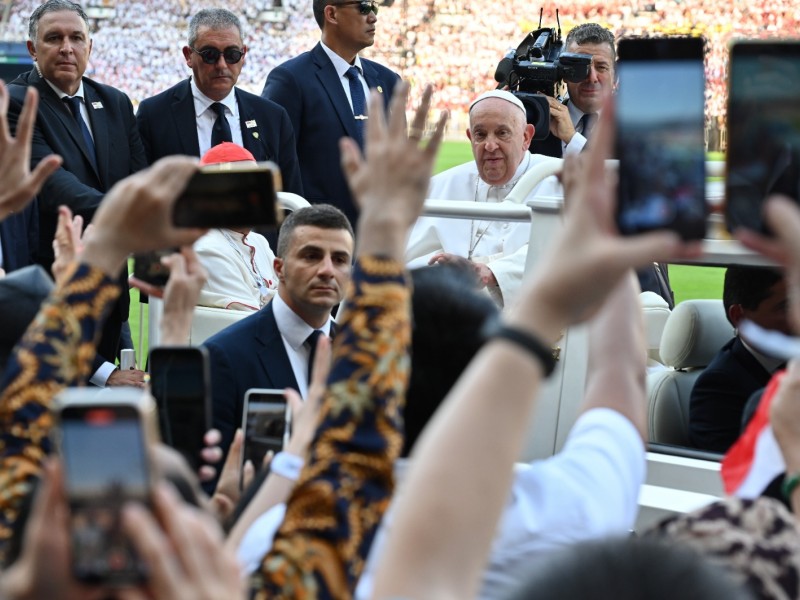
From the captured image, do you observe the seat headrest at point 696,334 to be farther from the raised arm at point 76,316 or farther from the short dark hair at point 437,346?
the raised arm at point 76,316

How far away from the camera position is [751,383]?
12.1ft

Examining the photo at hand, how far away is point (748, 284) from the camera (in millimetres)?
3734

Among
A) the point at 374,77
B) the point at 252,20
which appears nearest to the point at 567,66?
the point at 374,77

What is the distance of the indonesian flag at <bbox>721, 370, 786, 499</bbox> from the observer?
72.3 inches

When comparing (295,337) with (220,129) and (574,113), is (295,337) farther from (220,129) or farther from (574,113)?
(574,113)

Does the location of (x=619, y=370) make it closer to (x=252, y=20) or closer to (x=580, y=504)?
→ (x=580, y=504)

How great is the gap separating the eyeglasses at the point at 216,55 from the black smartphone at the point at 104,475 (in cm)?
554

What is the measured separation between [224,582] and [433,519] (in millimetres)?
219

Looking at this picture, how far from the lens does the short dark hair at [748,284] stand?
3662mm

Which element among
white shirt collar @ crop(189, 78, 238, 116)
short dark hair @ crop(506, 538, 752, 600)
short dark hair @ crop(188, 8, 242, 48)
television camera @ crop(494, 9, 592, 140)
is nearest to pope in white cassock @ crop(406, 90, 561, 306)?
television camera @ crop(494, 9, 592, 140)

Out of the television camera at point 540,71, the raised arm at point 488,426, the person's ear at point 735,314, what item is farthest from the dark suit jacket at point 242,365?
the television camera at point 540,71

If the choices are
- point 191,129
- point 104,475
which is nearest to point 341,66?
point 191,129

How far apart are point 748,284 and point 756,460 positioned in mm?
1952

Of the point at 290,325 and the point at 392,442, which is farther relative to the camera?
the point at 290,325
